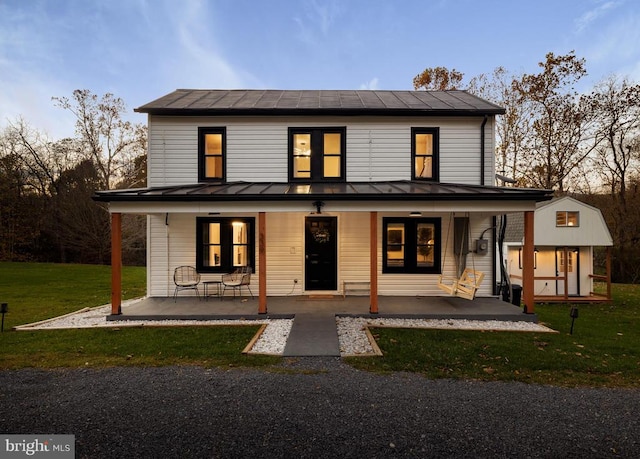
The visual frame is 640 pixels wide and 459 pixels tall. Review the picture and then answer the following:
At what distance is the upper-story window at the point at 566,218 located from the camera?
12.7m

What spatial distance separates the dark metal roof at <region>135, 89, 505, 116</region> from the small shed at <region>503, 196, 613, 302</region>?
5.87 metres

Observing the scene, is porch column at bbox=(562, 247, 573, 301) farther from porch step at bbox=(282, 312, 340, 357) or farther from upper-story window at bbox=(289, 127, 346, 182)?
porch step at bbox=(282, 312, 340, 357)

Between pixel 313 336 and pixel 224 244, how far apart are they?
476 centimetres

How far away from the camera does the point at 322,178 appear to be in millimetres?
9570

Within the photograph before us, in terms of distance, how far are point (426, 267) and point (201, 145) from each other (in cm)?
820

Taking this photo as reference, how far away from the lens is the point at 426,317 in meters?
7.41

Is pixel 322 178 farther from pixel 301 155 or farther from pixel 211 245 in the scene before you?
pixel 211 245

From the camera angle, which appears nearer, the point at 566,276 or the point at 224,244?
the point at 224,244

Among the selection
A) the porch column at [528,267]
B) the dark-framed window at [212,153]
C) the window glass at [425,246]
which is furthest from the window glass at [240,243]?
the porch column at [528,267]

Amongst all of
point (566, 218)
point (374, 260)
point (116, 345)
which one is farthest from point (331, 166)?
point (566, 218)

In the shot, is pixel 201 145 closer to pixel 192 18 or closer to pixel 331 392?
pixel 331 392

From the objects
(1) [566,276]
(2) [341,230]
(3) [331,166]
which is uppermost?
(3) [331,166]

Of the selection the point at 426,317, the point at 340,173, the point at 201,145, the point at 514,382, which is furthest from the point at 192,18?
the point at 514,382
